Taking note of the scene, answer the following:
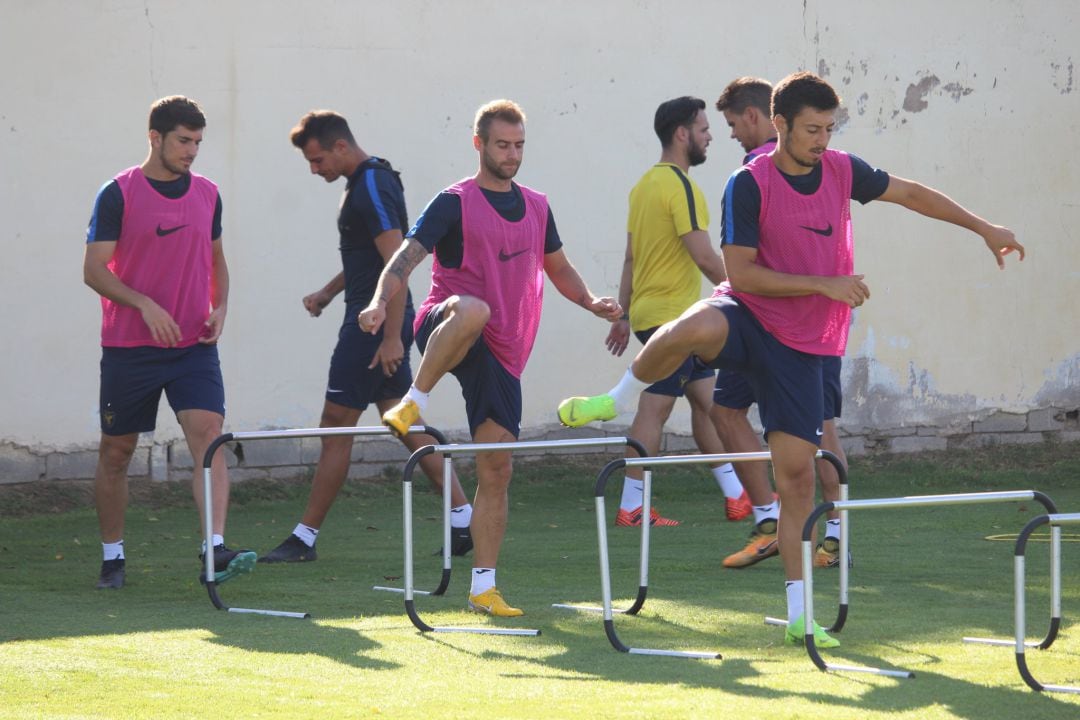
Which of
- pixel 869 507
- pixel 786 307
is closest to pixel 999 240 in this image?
pixel 786 307

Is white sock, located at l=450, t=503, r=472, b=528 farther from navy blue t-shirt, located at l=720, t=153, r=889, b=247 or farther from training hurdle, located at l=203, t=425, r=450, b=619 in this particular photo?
navy blue t-shirt, located at l=720, t=153, r=889, b=247

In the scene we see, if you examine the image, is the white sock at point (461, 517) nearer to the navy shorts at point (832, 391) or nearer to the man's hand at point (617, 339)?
the man's hand at point (617, 339)

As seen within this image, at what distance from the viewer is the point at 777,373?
5559mm

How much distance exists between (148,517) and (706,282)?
14.5 ft

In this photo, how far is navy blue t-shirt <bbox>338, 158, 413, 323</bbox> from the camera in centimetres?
785

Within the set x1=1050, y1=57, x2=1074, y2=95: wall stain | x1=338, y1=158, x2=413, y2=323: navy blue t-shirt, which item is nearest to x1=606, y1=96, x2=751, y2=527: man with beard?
x1=338, y1=158, x2=413, y2=323: navy blue t-shirt

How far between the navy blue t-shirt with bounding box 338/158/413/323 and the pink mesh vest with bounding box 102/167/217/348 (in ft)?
3.08

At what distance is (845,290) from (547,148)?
629 cm

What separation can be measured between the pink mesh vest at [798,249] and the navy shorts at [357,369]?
2.83 meters

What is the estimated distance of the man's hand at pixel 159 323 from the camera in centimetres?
692

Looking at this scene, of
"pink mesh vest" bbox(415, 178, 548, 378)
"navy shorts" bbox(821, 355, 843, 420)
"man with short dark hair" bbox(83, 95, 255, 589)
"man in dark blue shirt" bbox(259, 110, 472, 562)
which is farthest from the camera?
"man in dark blue shirt" bbox(259, 110, 472, 562)

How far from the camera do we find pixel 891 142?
40.3 feet

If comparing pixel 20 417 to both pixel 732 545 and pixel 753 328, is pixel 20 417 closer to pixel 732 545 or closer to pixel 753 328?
pixel 732 545

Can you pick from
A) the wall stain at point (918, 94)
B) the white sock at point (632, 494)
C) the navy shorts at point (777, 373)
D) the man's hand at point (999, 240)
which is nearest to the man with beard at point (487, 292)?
the navy shorts at point (777, 373)
